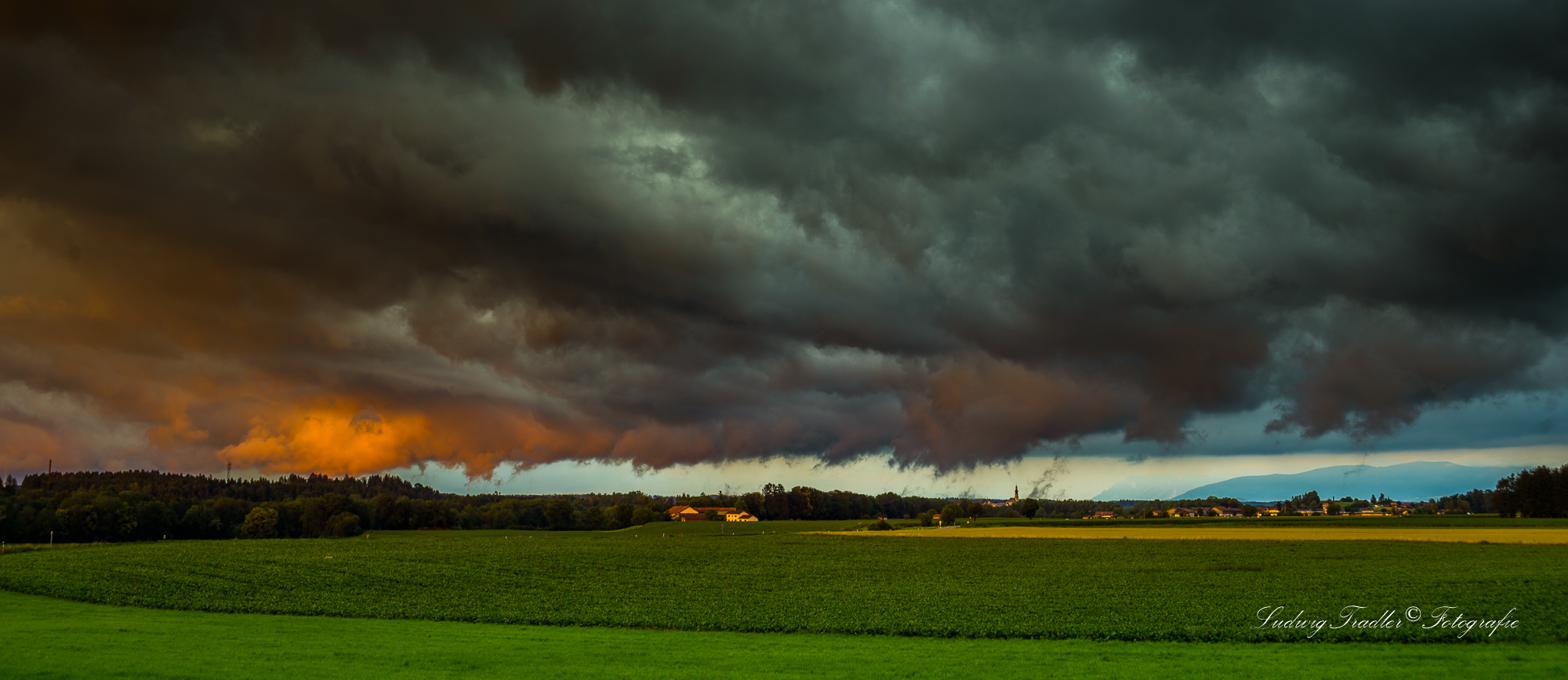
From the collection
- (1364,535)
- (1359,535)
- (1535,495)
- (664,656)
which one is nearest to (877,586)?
(664,656)

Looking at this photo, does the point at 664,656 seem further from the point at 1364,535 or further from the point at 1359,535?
the point at 1364,535

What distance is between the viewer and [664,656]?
26.4 metres

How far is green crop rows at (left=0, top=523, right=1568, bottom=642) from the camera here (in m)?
34.1

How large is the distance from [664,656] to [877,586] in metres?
26.5

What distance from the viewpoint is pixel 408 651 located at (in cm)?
2666

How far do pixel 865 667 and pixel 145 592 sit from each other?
153ft

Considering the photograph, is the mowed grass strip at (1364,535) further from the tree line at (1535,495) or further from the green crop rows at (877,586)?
the tree line at (1535,495)

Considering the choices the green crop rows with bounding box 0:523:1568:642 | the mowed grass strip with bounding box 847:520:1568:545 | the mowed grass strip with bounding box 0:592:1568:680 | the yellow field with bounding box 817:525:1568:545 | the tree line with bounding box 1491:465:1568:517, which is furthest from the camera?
the tree line with bounding box 1491:465:1568:517

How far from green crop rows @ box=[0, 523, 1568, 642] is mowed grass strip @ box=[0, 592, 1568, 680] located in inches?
118

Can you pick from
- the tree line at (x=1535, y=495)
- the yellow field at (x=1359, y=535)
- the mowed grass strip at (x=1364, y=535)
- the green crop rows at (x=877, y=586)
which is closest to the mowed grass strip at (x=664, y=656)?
the green crop rows at (x=877, y=586)

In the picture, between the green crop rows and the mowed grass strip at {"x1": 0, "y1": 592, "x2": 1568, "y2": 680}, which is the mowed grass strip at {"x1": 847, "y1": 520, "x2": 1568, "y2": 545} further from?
the mowed grass strip at {"x1": 0, "y1": 592, "x2": 1568, "y2": 680}

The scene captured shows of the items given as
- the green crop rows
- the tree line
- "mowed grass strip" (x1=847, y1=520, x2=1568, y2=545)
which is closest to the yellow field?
"mowed grass strip" (x1=847, y1=520, x2=1568, y2=545)

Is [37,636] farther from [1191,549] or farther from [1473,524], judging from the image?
[1473,524]

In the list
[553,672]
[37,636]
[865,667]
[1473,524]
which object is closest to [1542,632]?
[865,667]
